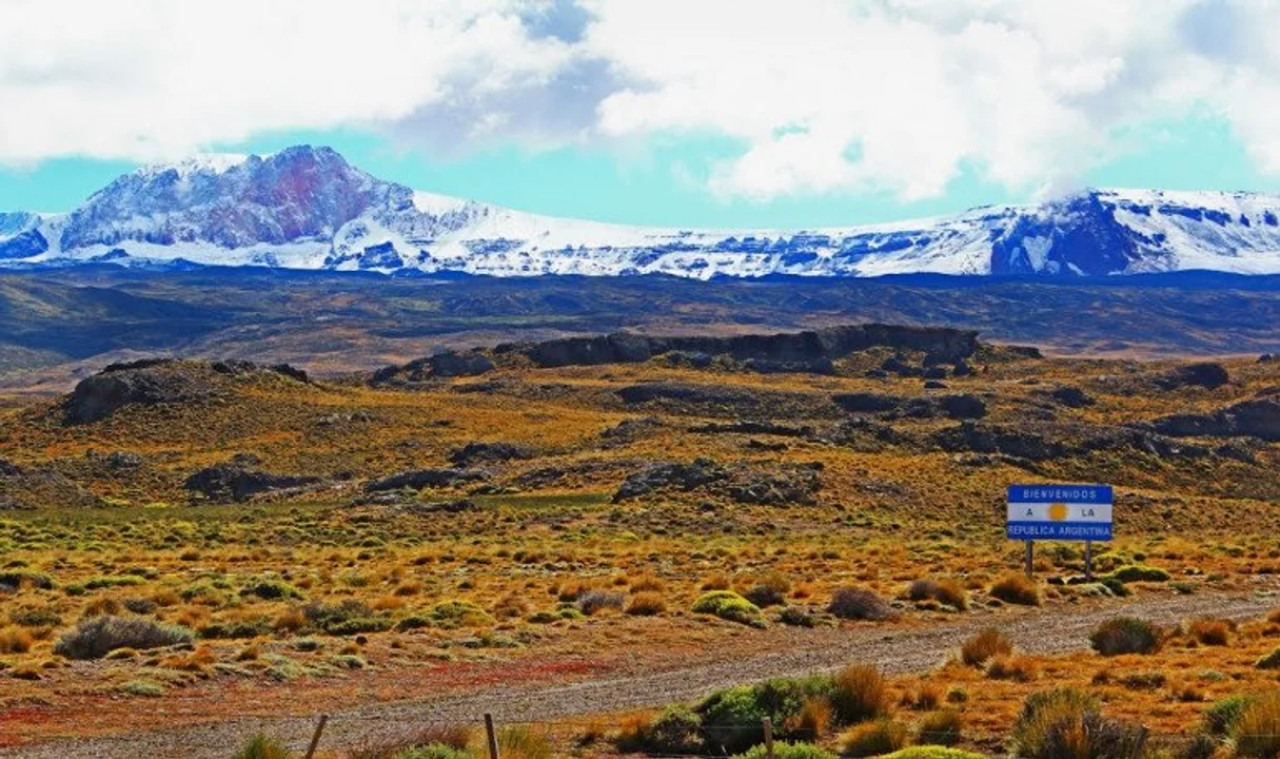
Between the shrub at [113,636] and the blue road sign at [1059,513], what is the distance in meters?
21.8

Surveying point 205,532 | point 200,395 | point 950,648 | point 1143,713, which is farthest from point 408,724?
point 200,395

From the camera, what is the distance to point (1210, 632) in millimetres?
26672

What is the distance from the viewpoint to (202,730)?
19578 millimetres

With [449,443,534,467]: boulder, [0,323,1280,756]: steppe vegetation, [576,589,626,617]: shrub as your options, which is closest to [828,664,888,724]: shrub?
[0,323,1280,756]: steppe vegetation

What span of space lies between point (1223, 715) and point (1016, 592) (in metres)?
18.6

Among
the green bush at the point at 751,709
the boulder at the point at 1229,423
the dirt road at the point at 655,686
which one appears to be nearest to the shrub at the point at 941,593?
the dirt road at the point at 655,686

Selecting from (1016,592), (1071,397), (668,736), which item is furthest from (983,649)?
(1071,397)

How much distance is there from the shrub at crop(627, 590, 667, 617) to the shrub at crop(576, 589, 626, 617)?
0.96ft

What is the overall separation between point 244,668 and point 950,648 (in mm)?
11767

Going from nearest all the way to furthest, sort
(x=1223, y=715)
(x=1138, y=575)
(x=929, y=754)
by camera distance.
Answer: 1. (x=929, y=754)
2. (x=1223, y=715)
3. (x=1138, y=575)

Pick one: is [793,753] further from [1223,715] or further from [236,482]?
[236,482]

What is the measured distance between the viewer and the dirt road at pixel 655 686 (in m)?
18.6

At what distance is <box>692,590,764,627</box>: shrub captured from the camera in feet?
103

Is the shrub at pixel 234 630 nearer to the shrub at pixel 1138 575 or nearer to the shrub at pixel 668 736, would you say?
the shrub at pixel 668 736
